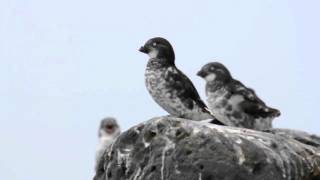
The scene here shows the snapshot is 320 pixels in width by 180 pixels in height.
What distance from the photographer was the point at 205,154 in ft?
36.4

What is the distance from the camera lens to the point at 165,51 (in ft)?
49.0

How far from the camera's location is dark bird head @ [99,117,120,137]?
49.3 ft

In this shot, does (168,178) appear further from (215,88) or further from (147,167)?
(215,88)

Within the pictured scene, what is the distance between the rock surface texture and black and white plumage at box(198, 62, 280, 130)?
114 cm

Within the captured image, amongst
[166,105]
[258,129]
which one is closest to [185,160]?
[258,129]

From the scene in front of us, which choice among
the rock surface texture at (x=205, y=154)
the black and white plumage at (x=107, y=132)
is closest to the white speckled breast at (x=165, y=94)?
the black and white plumage at (x=107, y=132)

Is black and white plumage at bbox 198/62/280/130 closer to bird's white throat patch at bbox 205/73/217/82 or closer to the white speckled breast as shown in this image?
bird's white throat patch at bbox 205/73/217/82

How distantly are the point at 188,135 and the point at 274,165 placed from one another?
1.06m

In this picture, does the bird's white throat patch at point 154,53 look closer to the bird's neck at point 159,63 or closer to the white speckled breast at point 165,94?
the bird's neck at point 159,63

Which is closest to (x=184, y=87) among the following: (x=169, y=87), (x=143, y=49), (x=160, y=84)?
(x=169, y=87)

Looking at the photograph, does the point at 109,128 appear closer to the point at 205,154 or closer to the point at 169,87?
the point at 169,87

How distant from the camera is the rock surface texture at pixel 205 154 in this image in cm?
1103

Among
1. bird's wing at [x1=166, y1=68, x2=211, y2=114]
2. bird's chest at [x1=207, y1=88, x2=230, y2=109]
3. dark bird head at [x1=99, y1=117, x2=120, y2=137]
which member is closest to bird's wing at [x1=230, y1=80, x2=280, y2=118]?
bird's chest at [x1=207, y1=88, x2=230, y2=109]

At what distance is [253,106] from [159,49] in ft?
7.78
